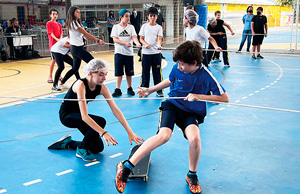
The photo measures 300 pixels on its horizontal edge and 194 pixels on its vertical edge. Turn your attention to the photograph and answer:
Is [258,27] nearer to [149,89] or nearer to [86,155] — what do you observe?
[149,89]

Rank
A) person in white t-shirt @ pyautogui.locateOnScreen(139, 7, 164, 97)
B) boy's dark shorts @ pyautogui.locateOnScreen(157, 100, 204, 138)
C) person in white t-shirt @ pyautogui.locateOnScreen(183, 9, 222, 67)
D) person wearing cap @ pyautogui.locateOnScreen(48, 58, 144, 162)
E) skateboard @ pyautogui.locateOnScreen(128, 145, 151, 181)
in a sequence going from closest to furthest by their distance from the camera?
boy's dark shorts @ pyautogui.locateOnScreen(157, 100, 204, 138) < skateboard @ pyautogui.locateOnScreen(128, 145, 151, 181) < person wearing cap @ pyautogui.locateOnScreen(48, 58, 144, 162) < person in white t-shirt @ pyautogui.locateOnScreen(183, 9, 222, 67) < person in white t-shirt @ pyautogui.locateOnScreen(139, 7, 164, 97)

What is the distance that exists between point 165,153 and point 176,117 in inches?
35.4

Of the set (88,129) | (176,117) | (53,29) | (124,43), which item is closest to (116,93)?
(124,43)

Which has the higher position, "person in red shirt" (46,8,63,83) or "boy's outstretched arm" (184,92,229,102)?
"person in red shirt" (46,8,63,83)

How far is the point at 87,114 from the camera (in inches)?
141

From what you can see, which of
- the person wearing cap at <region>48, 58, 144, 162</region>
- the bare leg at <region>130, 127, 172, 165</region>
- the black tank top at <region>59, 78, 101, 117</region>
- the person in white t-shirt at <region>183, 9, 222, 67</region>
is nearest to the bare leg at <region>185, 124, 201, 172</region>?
the bare leg at <region>130, 127, 172, 165</region>

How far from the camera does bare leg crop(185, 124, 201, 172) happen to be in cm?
307

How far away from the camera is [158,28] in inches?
269

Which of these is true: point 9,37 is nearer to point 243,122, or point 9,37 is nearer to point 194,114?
point 243,122

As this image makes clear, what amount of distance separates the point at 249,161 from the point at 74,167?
1.91m

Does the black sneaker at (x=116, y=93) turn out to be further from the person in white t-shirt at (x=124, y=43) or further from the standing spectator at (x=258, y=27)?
the standing spectator at (x=258, y=27)

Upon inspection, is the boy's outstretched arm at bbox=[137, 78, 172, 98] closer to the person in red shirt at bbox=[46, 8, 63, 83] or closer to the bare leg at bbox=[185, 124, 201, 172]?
the bare leg at bbox=[185, 124, 201, 172]

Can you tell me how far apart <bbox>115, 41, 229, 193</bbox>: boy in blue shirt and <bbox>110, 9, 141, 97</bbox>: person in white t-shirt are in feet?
11.7

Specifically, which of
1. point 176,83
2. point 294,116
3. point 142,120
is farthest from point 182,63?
point 294,116
